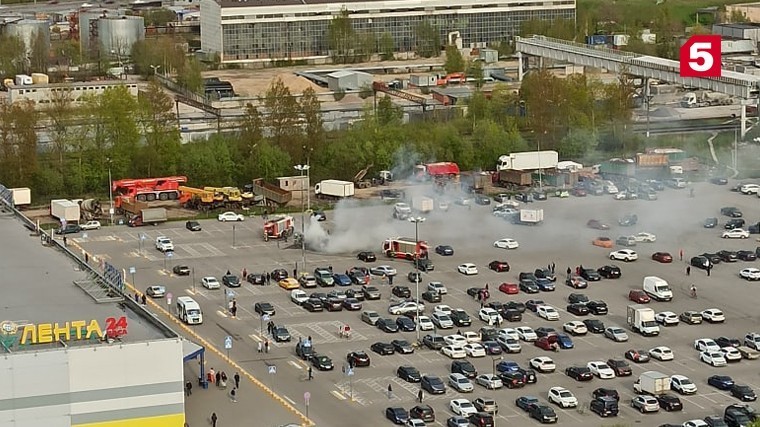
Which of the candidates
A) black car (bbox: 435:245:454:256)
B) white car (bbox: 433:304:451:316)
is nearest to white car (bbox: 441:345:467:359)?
white car (bbox: 433:304:451:316)

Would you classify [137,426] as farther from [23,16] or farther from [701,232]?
[23,16]

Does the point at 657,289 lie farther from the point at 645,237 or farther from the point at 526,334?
the point at 645,237

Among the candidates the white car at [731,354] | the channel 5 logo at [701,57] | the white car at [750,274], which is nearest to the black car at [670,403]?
the white car at [731,354]

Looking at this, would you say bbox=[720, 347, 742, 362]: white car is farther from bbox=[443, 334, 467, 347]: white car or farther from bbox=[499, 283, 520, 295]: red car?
bbox=[499, 283, 520, 295]: red car

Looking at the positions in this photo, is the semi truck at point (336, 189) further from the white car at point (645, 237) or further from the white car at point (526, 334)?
the white car at point (526, 334)

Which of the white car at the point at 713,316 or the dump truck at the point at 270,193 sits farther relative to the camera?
the dump truck at the point at 270,193

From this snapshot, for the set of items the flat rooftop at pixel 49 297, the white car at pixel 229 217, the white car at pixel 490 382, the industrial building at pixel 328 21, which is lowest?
the white car at pixel 490 382

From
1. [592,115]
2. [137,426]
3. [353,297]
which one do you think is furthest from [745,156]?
[137,426]
